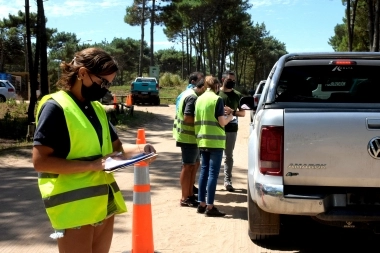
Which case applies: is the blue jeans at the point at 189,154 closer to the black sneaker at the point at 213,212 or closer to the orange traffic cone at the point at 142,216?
the black sneaker at the point at 213,212

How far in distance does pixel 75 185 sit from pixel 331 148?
2.29m

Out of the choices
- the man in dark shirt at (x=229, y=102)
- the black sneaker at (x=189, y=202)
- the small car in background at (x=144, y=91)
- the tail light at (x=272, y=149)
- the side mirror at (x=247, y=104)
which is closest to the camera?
the tail light at (x=272, y=149)

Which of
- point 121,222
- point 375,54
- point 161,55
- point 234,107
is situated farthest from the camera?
point 161,55

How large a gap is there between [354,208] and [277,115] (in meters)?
1.01

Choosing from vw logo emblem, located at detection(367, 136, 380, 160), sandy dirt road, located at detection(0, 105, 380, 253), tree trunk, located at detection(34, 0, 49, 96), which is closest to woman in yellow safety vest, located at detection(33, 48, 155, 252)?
vw logo emblem, located at detection(367, 136, 380, 160)

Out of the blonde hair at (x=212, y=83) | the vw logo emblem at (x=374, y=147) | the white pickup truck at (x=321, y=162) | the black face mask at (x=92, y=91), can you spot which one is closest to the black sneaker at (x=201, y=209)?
the blonde hair at (x=212, y=83)

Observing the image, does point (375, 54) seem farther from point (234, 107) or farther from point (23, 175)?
point (23, 175)

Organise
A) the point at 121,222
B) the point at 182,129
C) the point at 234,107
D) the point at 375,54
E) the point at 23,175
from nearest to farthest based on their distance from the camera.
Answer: the point at 375,54, the point at 121,222, the point at 182,129, the point at 234,107, the point at 23,175

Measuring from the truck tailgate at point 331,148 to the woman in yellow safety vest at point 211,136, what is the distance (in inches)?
90.5

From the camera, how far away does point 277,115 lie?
422cm

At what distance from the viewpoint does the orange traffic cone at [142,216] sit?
15.7 feet

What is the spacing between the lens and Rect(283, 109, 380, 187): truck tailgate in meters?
4.09

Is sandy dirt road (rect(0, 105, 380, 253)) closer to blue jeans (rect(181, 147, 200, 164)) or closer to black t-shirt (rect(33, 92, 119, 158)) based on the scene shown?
blue jeans (rect(181, 147, 200, 164))

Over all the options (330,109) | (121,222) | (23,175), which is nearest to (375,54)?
(330,109)
